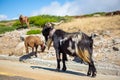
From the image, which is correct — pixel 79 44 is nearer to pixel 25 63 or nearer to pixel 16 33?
pixel 25 63

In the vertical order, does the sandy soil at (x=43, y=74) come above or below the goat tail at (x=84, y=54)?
below

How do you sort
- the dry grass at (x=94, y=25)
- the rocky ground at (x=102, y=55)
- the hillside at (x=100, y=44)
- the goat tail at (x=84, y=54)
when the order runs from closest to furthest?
the goat tail at (x=84, y=54) < the rocky ground at (x=102, y=55) < the hillside at (x=100, y=44) < the dry grass at (x=94, y=25)

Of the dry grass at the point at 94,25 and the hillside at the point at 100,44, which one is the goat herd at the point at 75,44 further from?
the dry grass at the point at 94,25

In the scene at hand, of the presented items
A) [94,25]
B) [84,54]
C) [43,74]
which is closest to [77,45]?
[84,54]

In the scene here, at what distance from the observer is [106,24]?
2659cm

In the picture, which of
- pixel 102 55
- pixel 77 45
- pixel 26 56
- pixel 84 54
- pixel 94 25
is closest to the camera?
pixel 84 54

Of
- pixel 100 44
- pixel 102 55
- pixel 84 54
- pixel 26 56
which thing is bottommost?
pixel 26 56

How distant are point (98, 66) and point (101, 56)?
2.53m

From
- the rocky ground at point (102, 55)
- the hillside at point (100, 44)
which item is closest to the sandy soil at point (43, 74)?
the rocky ground at point (102, 55)

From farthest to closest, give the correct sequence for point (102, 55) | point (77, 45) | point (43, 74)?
Result: point (102, 55) < point (43, 74) < point (77, 45)

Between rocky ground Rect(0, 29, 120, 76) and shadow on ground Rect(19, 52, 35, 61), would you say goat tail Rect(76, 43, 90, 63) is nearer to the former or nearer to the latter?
rocky ground Rect(0, 29, 120, 76)

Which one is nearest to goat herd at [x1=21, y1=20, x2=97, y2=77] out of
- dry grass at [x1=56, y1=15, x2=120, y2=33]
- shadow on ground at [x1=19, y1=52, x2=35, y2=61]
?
shadow on ground at [x1=19, y1=52, x2=35, y2=61]

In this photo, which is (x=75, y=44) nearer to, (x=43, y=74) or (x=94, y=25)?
(x=43, y=74)

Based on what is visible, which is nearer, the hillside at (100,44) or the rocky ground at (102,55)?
the rocky ground at (102,55)
